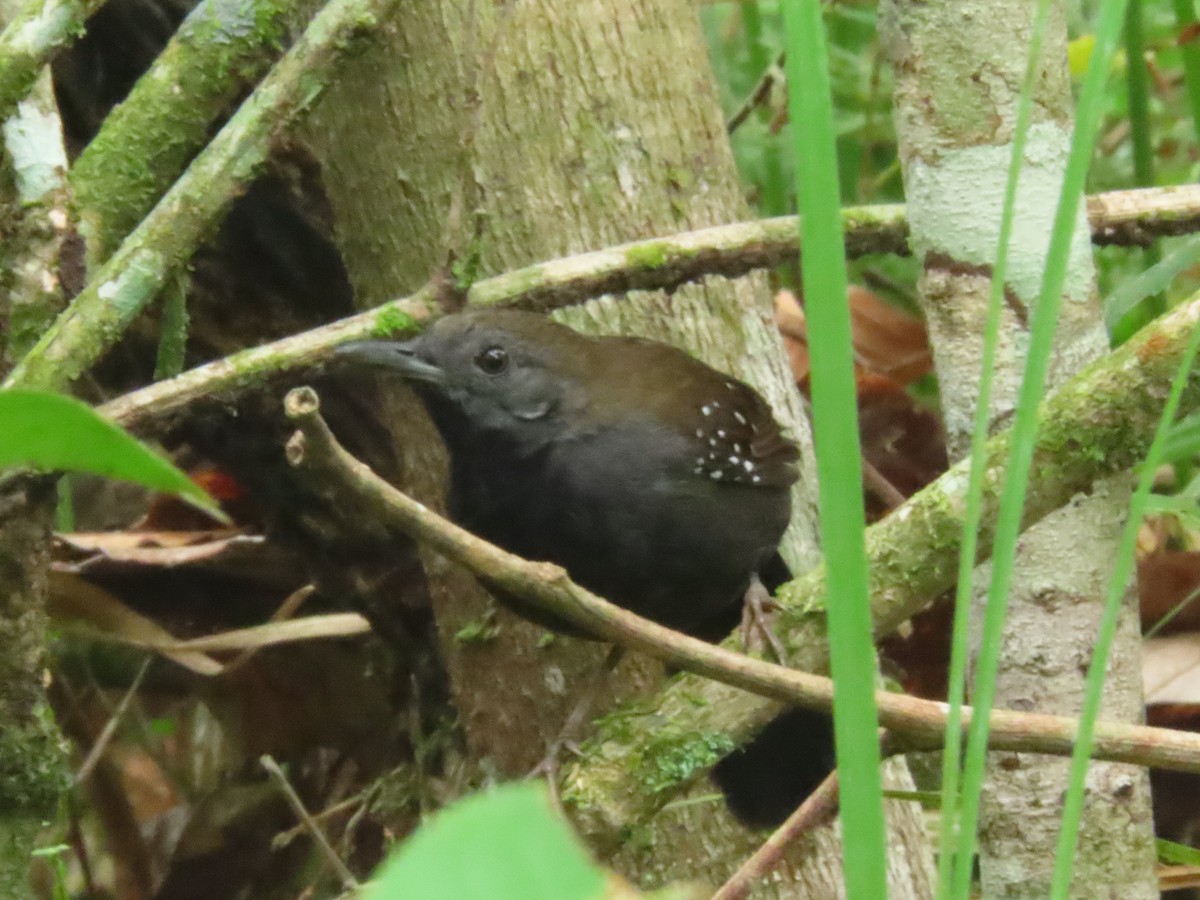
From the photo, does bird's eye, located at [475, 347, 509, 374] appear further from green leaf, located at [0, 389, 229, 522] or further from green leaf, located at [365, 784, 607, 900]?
green leaf, located at [365, 784, 607, 900]

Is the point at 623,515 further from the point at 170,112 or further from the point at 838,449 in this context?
the point at 838,449

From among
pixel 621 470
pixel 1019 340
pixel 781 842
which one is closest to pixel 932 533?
pixel 1019 340

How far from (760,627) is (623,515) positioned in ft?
1.45

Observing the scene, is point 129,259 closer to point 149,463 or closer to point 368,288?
point 368,288

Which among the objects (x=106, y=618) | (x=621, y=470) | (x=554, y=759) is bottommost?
(x=554, y=759)

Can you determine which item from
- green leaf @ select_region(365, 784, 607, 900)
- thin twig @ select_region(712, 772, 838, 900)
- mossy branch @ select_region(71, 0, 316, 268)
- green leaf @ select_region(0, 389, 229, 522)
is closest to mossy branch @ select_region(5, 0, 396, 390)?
mossy branch @ select_region(71, 0, 316, 268)

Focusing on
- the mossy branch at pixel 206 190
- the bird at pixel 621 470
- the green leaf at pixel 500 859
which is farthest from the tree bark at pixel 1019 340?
the green leaf at pixel 500 859

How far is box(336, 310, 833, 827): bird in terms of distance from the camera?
294 centimetres

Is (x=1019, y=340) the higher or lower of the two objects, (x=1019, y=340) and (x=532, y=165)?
the lower

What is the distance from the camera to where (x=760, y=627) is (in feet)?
8.66

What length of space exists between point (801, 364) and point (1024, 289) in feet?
6.82

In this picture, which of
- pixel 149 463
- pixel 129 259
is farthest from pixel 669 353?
pixel 149 463

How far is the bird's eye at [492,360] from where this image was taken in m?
3.08

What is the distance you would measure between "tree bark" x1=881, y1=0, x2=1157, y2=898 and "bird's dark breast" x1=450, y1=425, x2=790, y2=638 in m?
0.65
